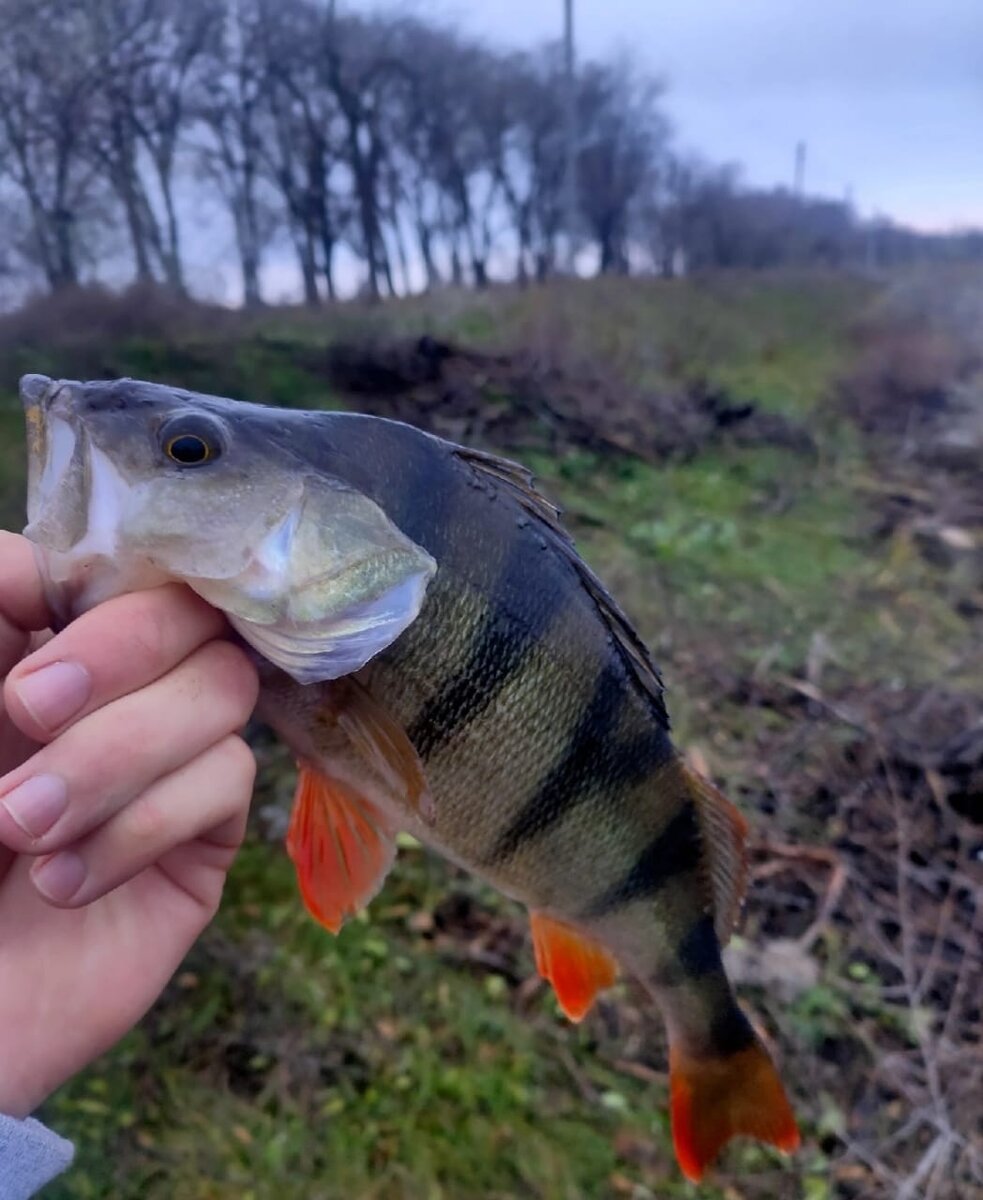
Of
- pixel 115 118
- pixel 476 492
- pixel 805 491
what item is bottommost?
pixel 805 491

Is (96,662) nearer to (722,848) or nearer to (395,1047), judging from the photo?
(722,848)

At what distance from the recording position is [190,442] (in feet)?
2.46

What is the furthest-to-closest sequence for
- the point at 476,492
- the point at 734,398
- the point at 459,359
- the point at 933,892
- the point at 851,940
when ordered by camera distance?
the point at 734,398
the point at 459,359
the point at 933,892
the point at 851,940
the point at 476,492

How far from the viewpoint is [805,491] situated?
7.29 meters

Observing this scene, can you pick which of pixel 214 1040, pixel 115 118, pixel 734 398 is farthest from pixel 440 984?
pixel 734 398

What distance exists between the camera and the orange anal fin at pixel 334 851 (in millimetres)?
986

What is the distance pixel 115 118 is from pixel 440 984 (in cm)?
329

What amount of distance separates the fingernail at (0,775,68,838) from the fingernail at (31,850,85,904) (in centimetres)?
5

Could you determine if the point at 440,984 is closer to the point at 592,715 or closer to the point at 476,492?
the point at 592,715

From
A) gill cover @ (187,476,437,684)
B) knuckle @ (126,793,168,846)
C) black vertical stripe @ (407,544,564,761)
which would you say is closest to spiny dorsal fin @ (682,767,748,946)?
black vertical stripe @ (407,544,564,761)

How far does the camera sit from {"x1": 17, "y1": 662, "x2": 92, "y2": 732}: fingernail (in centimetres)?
67

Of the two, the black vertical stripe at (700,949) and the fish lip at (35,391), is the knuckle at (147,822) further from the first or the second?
the black vertical stripe at (700,949)

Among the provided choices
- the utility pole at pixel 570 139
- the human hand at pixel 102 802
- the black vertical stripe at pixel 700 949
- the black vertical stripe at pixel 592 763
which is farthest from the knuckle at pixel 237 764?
the utility pole at pixel 570 139

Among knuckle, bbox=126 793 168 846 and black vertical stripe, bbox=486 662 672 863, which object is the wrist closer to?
knuckle, bbox=126 793 168 846
